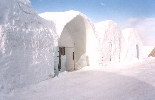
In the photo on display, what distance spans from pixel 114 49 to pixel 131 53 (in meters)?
3.26

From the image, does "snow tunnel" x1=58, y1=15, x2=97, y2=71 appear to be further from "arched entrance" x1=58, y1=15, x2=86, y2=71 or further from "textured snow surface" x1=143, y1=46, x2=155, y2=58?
"textured snow surface" x1=143, y1=46, x2=155, y2=58

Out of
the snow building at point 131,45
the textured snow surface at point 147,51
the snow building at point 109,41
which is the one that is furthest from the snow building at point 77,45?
the textured snow surface at point 147,51

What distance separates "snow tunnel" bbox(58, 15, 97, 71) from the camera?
363 inches

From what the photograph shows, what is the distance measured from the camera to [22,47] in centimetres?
468

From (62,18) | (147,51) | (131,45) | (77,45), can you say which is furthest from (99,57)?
(147,51)

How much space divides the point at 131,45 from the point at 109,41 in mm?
4083

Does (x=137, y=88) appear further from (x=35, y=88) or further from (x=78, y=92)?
(x=35, y=88)

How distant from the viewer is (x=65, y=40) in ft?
30.3

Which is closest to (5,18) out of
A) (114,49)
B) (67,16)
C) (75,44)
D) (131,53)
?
(67,16)

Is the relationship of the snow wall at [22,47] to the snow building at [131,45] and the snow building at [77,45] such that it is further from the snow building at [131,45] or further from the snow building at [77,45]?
the snow building at [131,45]

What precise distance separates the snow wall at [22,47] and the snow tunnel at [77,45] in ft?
10.6

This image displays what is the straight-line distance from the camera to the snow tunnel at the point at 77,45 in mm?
9227

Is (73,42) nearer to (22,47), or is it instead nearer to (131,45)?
(22,47)

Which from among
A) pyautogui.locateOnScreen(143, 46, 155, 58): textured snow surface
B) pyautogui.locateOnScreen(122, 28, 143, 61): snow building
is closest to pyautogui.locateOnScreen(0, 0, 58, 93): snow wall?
pyautogui.locateOnScreen(122, 28, 143, 61): snow building
